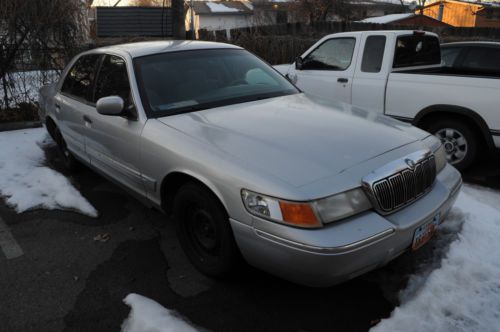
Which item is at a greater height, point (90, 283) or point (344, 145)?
point (344, 145)

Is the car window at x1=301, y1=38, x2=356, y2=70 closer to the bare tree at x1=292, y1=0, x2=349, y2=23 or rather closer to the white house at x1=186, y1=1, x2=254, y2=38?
the bare tree at x1=292, y1=0, x2=349, y2=23

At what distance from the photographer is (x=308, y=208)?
7.98 ft

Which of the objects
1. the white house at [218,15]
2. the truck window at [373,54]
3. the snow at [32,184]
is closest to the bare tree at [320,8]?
the white house at [218,15]

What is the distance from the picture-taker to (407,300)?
2.87 metres

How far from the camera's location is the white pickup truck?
4.99 m

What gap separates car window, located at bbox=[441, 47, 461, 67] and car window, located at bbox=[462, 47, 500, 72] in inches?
7.8

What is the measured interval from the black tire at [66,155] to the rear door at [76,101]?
236 millimetres

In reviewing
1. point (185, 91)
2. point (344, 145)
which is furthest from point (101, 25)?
point (344, 145)

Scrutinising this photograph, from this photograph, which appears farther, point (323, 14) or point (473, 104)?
point (323, 14)

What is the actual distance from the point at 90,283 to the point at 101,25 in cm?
2018

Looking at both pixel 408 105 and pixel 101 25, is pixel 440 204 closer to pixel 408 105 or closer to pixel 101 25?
pixel 408 105

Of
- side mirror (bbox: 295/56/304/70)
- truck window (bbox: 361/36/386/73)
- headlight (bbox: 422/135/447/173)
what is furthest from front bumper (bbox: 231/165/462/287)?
side mirror (bbox: 295/56/304/70)

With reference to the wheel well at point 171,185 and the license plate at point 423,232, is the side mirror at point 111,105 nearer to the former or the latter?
the wheel well at point 171,185

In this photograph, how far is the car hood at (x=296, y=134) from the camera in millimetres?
2691
